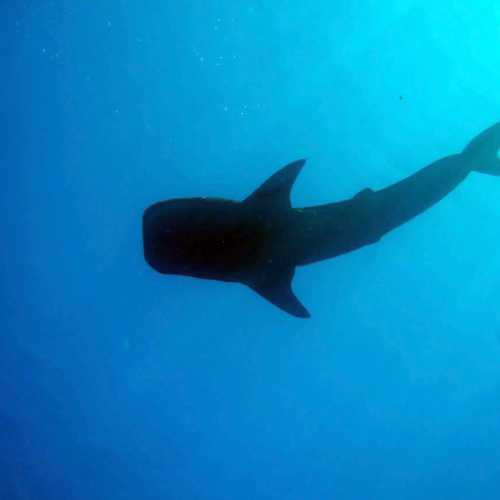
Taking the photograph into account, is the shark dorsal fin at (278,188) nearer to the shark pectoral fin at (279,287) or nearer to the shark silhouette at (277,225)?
the shark silhouette at (277,225)

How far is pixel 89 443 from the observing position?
139ft

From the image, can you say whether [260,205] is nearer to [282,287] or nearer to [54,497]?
[282,287]

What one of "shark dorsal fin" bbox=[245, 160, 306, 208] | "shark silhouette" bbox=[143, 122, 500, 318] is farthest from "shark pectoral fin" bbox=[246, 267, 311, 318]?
"shark dorsal fin" bbox=[245, 160, 306, 208]

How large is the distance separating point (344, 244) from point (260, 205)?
51.9 inches

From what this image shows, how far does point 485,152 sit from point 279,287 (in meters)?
3.19

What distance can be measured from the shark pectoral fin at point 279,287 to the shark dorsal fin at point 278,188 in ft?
2.68

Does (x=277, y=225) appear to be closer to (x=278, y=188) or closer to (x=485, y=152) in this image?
(x=278, y=188)

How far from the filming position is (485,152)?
6645mm

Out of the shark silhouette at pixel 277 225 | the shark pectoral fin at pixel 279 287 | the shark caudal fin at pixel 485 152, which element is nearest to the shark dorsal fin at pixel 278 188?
the shark silhouette at pixel 277 225

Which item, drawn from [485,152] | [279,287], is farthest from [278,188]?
[485,152]

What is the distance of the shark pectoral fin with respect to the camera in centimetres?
581

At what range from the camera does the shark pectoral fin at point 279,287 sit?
581 centimetres

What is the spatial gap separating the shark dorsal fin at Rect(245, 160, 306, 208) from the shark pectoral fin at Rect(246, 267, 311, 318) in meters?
0.82

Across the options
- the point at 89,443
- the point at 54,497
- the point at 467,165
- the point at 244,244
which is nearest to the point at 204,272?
the point at 244,244
